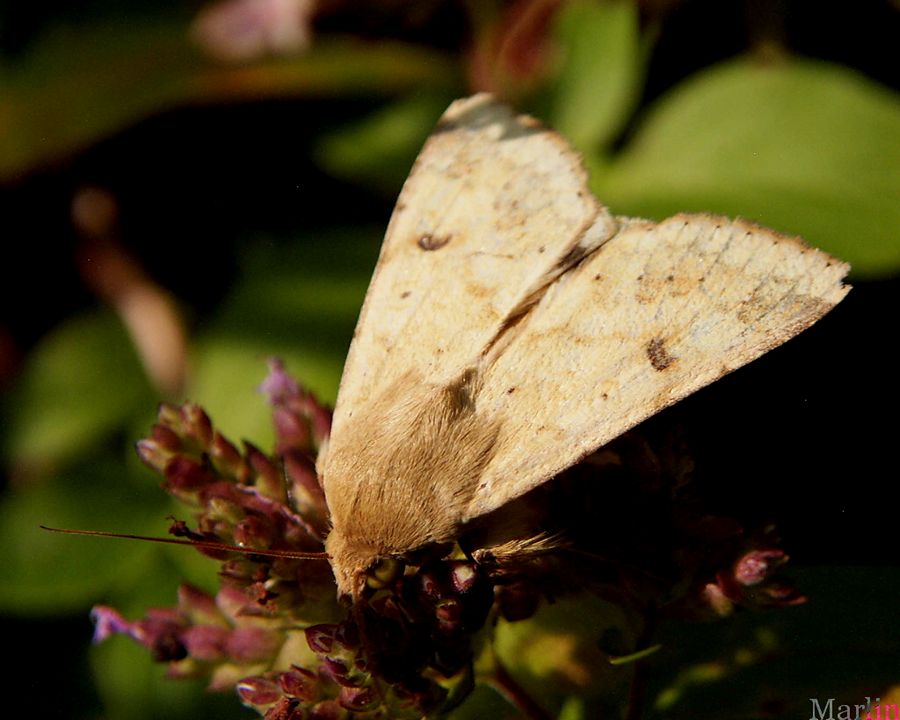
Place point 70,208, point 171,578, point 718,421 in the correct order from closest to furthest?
1. point 718,421
2. point 171,578
3. point 70,208

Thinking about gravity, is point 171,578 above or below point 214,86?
below

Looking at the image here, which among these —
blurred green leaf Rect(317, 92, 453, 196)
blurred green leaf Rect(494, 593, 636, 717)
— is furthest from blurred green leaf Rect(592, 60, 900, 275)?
blurred green leaf Rect(494, 593, 636, 717)

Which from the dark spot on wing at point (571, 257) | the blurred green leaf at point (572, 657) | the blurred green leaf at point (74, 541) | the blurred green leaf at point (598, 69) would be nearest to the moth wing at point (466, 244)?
the dark spot on wing at point (571, 257)

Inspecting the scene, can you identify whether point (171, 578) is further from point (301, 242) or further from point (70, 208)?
point (70, 208)

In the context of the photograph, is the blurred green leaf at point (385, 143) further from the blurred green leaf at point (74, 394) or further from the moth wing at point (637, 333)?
the moth wing at point (637, 333)

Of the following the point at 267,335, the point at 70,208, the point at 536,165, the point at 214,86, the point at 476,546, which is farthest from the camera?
the point at 70,208

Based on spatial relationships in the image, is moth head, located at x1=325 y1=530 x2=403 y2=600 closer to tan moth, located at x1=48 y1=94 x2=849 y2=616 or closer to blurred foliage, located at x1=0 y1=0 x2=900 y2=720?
tan moth, located at x1=48 y1=94 x2=849 y2=616

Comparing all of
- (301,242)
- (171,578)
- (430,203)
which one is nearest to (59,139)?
(301,242)

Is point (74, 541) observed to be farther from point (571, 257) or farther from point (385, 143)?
point (571, 257)
